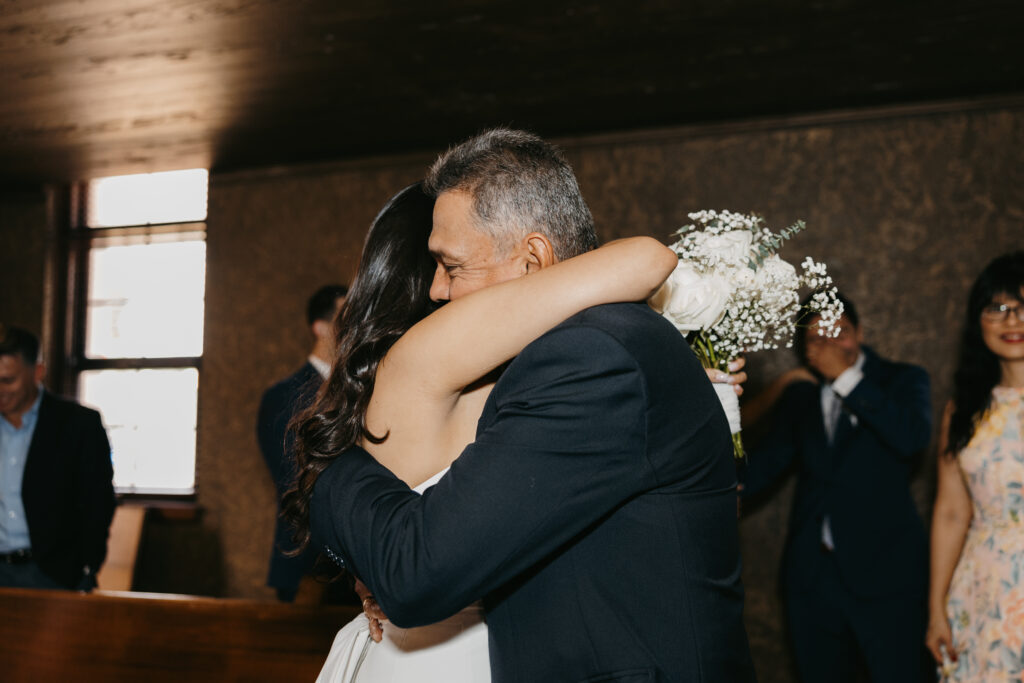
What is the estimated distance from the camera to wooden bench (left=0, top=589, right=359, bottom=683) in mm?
2615

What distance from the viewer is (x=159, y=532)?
5.90 m

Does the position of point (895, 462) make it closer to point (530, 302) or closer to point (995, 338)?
point (995, 338)

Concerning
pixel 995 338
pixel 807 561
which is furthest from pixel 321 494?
pixel 807 561

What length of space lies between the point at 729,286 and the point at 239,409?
4714 millimetres

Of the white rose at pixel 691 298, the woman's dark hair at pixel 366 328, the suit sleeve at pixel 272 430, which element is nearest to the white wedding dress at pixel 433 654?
the woman's dark hair at pixel 366 328

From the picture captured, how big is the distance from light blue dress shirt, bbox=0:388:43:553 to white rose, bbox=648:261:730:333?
3.44 meters

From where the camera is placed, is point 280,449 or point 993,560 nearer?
point 993,560

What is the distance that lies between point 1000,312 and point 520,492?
2.85 metres

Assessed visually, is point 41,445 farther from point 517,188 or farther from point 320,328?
point 517,188

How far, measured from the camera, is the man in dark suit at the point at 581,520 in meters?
1.04

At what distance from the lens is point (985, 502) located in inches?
121

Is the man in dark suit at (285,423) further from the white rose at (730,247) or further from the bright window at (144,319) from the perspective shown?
the bright window at (144,319)

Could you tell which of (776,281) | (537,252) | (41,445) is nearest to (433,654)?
(537,252)

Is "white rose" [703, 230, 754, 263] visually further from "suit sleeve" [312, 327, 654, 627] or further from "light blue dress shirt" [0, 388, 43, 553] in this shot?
"light blue dress shirt" [0, 388, 43, 553]
